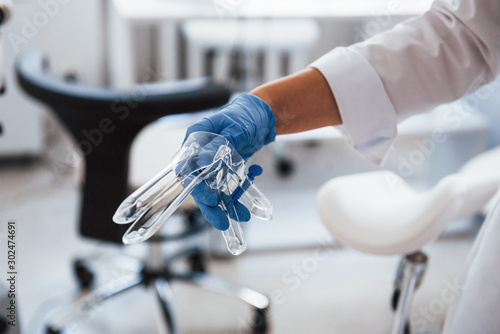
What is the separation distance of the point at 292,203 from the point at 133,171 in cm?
108

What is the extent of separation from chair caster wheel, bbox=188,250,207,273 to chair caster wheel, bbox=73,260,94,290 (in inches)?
13.8

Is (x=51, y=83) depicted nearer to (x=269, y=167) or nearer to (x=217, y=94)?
(x=217, y=94)

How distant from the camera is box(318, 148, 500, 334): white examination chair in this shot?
1.07 metres

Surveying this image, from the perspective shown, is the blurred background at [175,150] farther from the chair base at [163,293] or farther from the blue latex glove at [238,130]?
the blue latex glove at [238,130]

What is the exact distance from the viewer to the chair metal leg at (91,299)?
1590 millimetres

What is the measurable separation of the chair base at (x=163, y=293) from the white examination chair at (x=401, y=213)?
1.86 feet

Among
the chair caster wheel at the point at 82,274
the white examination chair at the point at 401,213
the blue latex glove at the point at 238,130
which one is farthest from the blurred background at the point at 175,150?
the blue latex glove at the point at 238,130

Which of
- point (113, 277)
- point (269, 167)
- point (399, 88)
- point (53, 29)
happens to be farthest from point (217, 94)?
point (53, 29)

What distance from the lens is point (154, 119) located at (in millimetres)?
1366

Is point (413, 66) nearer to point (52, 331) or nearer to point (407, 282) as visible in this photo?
point (407, 282)

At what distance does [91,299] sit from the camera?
1.65 meters

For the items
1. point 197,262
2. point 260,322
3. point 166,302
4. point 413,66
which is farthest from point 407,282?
point 197,262

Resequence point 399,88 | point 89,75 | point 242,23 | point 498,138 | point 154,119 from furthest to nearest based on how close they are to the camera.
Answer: point 89,75 < point 242,23 < point 498,138 < point 154,119 < point 399,88

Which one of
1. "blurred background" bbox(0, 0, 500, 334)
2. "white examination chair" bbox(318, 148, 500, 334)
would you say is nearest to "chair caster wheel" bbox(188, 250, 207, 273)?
"blurred background" bbox(0, 0, 500, 334)
